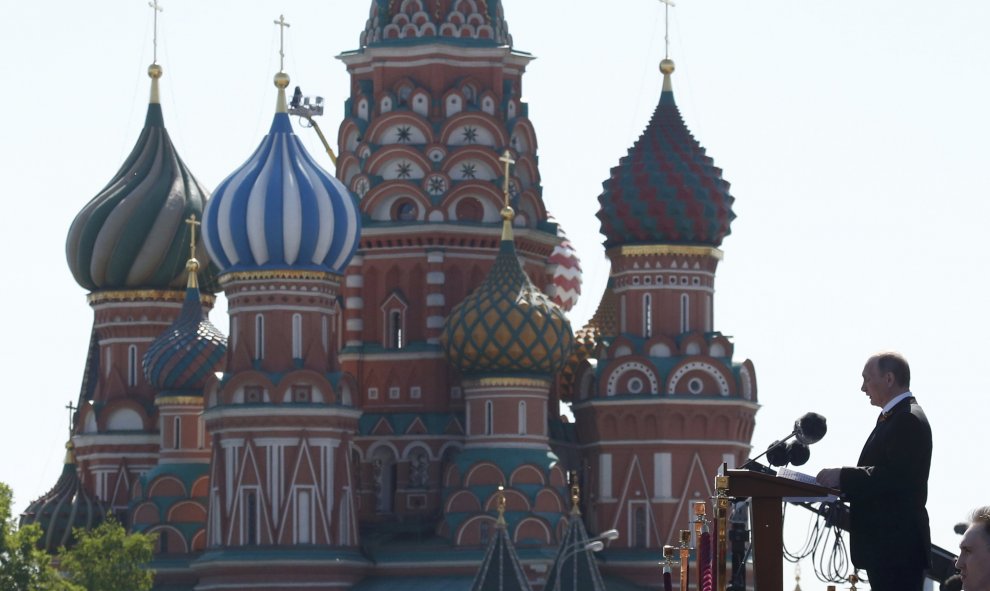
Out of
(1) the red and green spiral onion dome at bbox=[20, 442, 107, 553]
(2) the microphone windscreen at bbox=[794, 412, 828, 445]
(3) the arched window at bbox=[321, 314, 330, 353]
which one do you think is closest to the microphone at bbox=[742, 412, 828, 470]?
(2) the microphone windscreen at bbox=[794, 412, 828, 445]

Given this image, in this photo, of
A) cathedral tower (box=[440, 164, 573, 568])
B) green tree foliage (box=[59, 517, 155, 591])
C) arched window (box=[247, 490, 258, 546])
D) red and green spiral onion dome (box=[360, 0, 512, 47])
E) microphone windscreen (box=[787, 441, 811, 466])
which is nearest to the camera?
microphone windscreen (box=[787, 441, 811, 466])

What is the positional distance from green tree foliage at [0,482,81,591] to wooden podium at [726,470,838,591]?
136 ft

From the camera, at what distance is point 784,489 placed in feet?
40.0

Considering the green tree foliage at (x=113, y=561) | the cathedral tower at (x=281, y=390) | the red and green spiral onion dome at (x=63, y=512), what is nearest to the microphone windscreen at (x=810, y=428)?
the cathedral tower at (x=281, y=390)

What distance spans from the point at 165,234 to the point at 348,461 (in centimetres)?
916

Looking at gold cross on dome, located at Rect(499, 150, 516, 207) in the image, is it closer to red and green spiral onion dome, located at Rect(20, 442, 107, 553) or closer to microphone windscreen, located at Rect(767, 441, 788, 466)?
red and green spiral onion dome, located at Rect(20, 442, 107, 553)

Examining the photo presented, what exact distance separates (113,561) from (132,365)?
7.17 metres

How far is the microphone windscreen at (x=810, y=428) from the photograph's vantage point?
12.4 metres

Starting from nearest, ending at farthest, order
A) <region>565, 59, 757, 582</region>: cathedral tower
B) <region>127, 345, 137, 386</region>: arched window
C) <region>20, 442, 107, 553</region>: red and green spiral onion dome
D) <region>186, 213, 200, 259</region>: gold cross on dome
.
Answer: <region>565, 59, 757, 582</region>: cathedral tower → <region>20, 442, 107, 553</region>: red and green spiral onion dome → <region>186, 213, 200, 259</region>: gold cross on dome → <region>127, 345, 137, 386</region>: arched window

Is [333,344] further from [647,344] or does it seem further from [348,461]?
[647,344]

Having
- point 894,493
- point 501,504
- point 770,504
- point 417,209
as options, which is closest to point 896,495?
point 894,493

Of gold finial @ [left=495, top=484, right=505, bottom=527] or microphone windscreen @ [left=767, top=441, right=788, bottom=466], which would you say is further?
gold finial @ [left=495, top=484, right=505, bottom=527]

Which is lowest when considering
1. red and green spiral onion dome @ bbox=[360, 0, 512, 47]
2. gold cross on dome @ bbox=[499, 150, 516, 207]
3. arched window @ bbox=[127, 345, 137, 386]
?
arched window @ bbox=[127, 345, 137, 386]

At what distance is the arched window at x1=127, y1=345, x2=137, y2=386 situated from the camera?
197 ft
